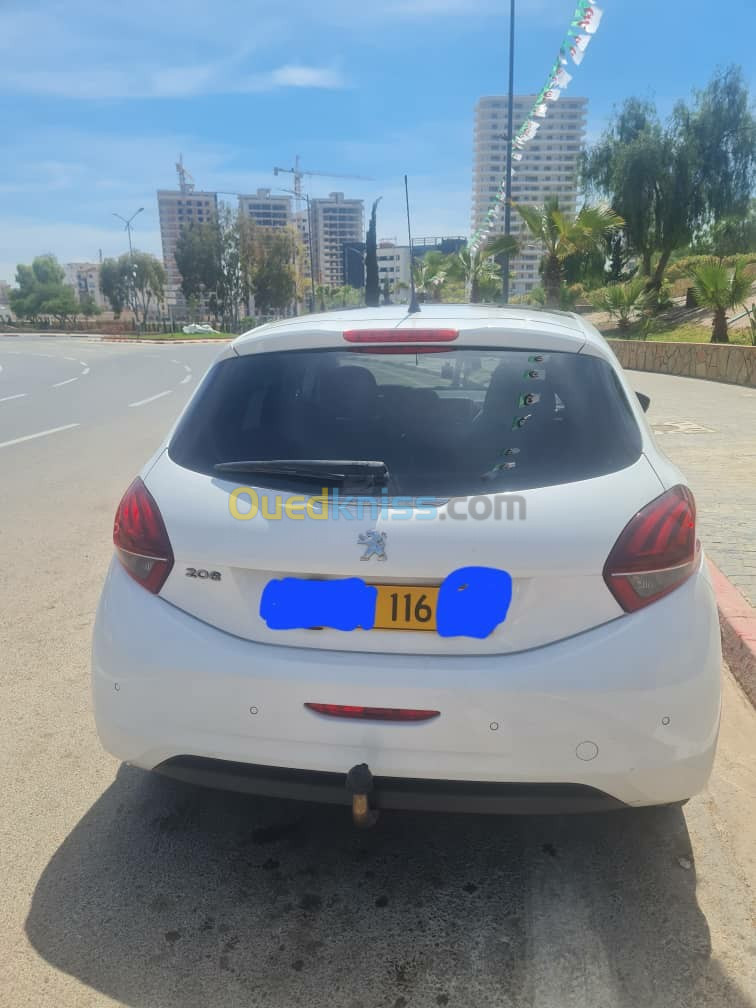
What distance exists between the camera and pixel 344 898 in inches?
93.4

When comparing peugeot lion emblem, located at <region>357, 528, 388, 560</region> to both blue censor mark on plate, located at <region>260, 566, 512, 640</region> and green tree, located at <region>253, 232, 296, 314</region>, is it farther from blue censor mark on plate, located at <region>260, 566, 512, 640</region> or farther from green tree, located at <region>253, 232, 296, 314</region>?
green tree, located at <region>253, 232, 296, 314</region>

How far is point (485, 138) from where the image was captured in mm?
94062

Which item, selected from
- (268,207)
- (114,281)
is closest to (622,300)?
(114,281)

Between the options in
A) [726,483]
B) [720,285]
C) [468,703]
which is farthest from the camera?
[720,285]

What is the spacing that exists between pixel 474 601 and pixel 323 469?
0.57 m

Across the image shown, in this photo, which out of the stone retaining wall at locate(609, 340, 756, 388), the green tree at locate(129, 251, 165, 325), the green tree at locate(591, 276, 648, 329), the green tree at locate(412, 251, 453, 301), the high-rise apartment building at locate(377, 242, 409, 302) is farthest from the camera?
the green tree at locate(129, 251, 165, 325)

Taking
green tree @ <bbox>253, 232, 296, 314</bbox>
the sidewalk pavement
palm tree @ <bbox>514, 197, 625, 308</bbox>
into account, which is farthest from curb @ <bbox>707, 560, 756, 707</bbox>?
green tree @ <bbox>253, 232, 296, 314</bbox>

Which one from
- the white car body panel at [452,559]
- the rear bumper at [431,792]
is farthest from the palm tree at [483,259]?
the rear bumper at [431,792]

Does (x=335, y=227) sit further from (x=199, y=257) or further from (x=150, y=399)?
(x=150, y=399)

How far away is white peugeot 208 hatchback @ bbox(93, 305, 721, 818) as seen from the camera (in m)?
2.07

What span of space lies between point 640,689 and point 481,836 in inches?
36.7

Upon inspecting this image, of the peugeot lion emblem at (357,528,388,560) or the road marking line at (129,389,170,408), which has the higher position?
the peugeot lion emblem at (357,528,388,560)

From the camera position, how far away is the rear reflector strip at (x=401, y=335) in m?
2.44

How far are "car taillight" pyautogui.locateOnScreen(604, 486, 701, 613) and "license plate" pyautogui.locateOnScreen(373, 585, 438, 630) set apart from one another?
1.57 ft
